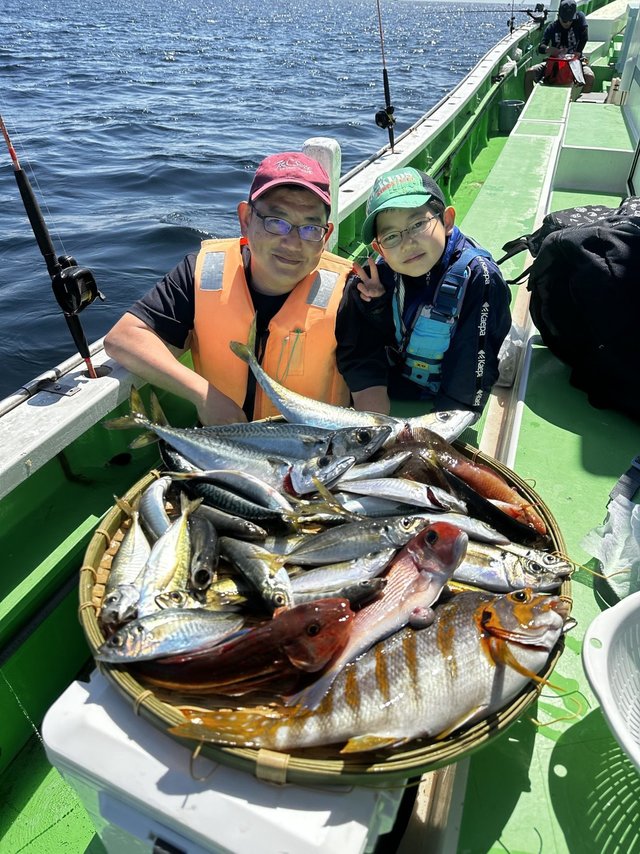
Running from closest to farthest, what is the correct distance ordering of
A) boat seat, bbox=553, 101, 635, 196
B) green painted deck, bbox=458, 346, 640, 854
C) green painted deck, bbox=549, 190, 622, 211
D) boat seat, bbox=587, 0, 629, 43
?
green painted deck, bbox=458, 346, 640, 854
green painted deck, bbox=549, 190, 622, 211
boat seat, bbox=553, 101, 635, 196
boat seat, bbox=587, 0, 629, 43

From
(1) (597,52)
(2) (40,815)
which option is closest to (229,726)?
(2) (40,815)

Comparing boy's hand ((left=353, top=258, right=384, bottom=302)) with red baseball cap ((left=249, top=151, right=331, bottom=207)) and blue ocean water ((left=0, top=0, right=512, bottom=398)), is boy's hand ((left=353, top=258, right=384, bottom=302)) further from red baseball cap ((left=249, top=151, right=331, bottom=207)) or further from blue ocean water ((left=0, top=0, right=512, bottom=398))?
blue ocean water ((left=0, top=0, right=512, bottom=398))

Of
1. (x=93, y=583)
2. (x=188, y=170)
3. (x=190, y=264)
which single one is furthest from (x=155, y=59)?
(x=93, y=583)

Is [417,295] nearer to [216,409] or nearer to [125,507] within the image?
[216,409]

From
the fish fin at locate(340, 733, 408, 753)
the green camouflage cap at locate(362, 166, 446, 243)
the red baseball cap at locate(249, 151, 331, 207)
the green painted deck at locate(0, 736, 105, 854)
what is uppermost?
the red baseball cap at locate(249, 151, 331, 207)

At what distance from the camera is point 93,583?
189 centimetres

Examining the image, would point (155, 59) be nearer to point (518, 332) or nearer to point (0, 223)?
point (0, 223)

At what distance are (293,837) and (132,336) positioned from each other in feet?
6.87

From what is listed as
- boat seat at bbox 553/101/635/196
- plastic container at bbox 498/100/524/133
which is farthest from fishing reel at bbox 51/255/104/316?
plastic container at bbox 498/100/524/133

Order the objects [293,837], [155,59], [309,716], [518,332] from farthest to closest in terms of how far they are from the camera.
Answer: [155,59] < [518,332] < [309,716] < [293,837]

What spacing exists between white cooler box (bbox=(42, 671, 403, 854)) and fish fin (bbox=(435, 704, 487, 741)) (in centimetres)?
17

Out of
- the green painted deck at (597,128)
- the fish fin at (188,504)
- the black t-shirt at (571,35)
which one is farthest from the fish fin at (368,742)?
the black t-shirt at (571,35)

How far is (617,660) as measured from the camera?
1.70m

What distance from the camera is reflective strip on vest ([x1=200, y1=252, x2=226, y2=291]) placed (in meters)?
2.89
